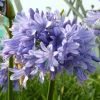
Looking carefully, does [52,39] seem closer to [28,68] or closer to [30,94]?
[28,68]

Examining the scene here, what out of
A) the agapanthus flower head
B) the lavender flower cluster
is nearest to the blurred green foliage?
the agapanthus flower head

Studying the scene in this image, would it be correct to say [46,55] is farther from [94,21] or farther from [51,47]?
[94,21]

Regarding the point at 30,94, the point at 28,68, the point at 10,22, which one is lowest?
the point at 30,94

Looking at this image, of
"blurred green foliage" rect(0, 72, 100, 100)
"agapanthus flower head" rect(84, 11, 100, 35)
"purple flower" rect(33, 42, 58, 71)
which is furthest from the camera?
"blurred green foliage" rect(0, 72, 100, 100)

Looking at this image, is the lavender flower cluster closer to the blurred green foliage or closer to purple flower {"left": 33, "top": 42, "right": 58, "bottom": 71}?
purple flower {"left": 33, "top": 42, "right": 58, "bottom": 71}

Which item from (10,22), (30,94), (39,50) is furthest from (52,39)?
(30,94)

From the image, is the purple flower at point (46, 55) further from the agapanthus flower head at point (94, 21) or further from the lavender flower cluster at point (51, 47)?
the agapanthus flower head at point (94, 21)

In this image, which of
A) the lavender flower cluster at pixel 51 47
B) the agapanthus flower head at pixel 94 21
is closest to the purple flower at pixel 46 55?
the lavender flower cluster at pixel 51 47

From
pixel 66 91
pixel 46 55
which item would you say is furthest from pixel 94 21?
pixel 46 55
